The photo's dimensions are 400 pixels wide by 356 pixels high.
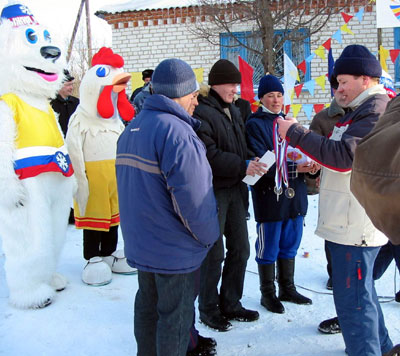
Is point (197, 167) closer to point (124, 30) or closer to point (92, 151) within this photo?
point (92, 151)

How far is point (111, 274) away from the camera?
12.9ft

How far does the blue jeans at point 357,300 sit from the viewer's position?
2.20m

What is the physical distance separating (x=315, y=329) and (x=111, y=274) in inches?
74.9

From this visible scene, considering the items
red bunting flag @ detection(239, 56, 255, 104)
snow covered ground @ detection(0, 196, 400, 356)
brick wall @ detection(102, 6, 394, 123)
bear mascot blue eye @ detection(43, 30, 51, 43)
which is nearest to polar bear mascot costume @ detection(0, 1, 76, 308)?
bear mascot blue eye @ detection(43, 30, 51, 43)

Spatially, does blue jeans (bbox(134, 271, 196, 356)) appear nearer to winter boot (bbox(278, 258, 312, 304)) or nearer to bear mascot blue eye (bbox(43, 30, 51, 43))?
winter boot (bbox(278, 258, 312, 304))

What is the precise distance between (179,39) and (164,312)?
10.6 meters

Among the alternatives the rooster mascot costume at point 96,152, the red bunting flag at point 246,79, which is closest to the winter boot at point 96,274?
the rooster mascot costume at point 96,152

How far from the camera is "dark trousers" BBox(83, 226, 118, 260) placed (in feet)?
13.1

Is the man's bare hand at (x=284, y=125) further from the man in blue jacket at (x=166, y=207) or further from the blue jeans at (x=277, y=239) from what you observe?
the blue jeans at (x=277, y=239)

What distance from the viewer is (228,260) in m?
3.21

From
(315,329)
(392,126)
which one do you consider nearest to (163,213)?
(392,126)

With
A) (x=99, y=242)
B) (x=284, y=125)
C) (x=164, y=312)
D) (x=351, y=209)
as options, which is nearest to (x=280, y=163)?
(x=284, y=125)

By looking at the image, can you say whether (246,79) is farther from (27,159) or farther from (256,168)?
(27,159)

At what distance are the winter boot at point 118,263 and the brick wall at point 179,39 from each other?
8.25 m
